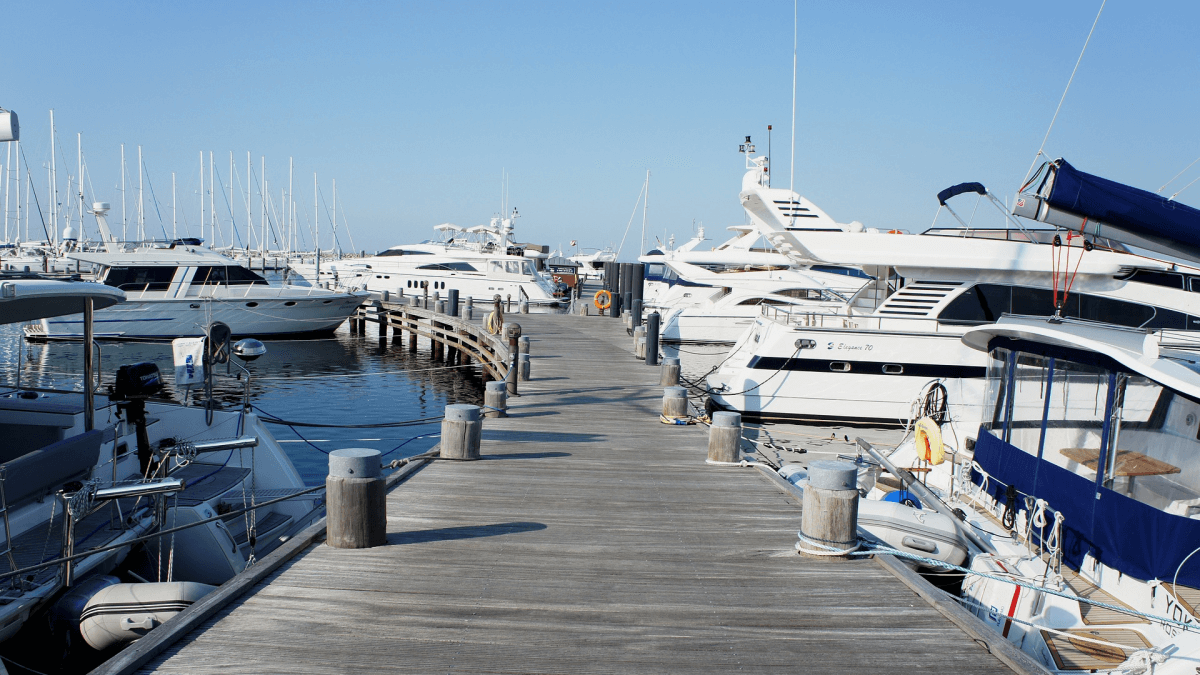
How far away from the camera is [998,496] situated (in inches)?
384

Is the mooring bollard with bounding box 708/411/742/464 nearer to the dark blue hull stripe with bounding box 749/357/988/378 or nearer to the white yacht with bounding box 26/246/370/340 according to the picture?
the dark blue hull stripe with bounding box 749/357/988/378

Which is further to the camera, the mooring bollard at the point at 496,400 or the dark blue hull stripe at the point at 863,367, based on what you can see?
the dark blue hull stripe at the point at 863,367

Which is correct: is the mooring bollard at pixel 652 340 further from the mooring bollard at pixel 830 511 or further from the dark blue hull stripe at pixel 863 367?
the mooring bollard at pixel 830 511

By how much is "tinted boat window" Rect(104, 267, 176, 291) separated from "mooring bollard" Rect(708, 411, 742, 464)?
94.0ft

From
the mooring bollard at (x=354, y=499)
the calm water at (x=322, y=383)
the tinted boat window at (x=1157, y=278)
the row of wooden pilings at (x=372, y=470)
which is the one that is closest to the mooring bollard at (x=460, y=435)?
the row of wooden pilings at (x=372, y=470)

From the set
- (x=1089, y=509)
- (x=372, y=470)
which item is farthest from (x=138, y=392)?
(x=1089, y=509)

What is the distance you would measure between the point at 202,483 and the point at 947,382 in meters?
14.3

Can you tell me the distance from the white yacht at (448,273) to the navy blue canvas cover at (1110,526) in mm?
31856

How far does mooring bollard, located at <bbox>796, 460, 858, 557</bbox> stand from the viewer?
20.3 ft

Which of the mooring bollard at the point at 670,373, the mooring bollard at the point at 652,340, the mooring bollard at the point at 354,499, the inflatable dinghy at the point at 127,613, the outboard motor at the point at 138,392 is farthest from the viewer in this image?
the mooring bollard at the point at 652,340

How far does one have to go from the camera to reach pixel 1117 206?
974 centimetres

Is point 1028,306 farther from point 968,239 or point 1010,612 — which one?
point 1010,612

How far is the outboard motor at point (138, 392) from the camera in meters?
8.74

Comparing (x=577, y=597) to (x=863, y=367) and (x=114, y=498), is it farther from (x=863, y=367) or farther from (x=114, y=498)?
(x=863, y=367)
